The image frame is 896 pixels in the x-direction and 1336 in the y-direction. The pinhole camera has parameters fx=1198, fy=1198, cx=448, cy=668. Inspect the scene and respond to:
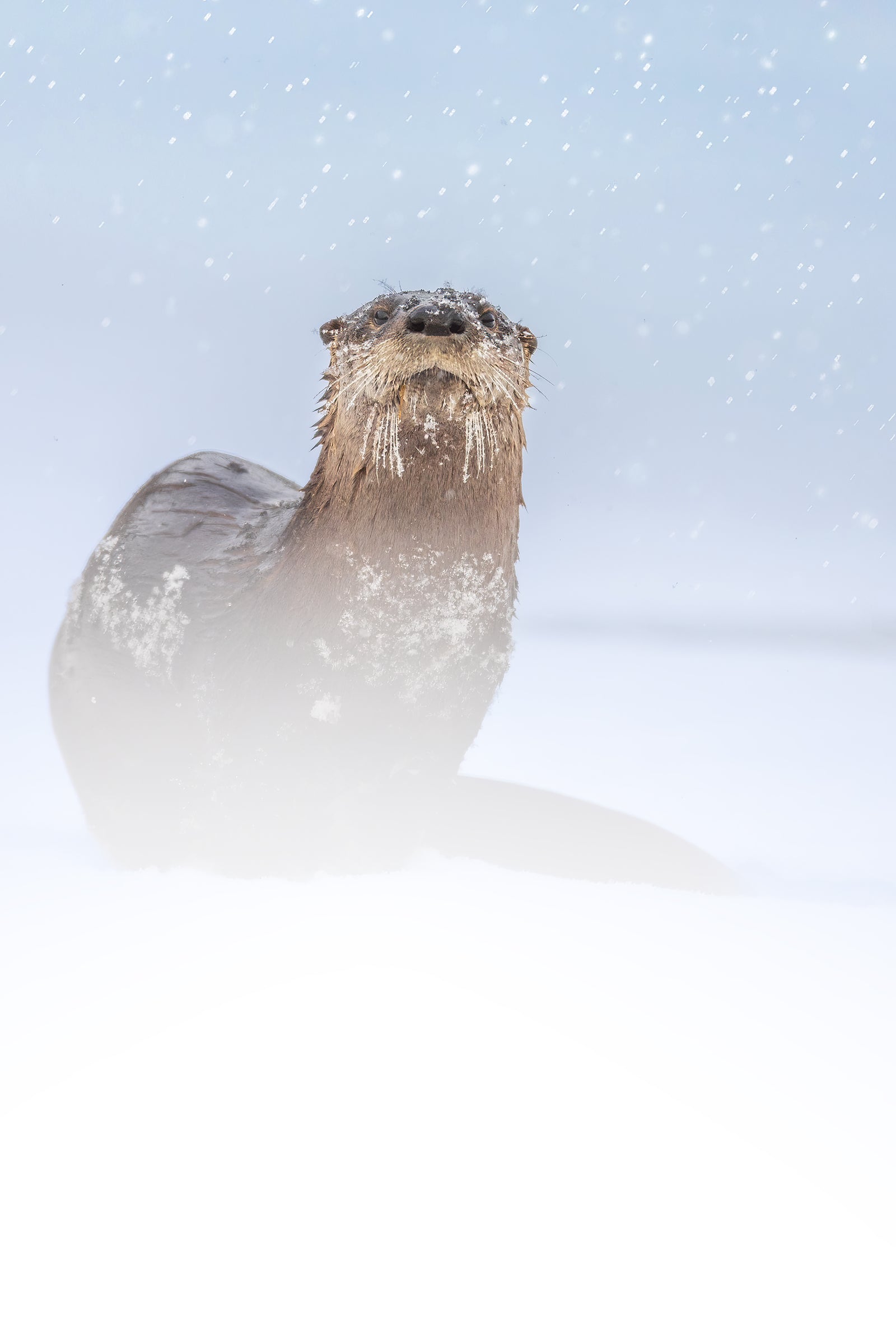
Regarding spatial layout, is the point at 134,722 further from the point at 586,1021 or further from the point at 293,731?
the point at 586,1021

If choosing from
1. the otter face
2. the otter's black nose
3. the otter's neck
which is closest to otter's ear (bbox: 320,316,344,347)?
the otter face

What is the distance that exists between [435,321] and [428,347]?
52 mm

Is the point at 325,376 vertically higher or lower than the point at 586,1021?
higher

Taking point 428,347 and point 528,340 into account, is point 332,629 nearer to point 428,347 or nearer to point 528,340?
point 428,347

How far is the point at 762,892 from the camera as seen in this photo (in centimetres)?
315

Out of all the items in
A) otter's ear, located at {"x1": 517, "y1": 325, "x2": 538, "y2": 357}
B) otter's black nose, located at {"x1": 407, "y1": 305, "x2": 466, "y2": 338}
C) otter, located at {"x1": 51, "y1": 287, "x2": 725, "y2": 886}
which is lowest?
otter, located at {"x1": 51, "y1": 287, "x2": 725, "y2": 886}

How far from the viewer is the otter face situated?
2309mm

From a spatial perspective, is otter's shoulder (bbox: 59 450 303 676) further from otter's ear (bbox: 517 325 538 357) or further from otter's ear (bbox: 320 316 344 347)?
otter's ear (bbox: 517 325 538 357)

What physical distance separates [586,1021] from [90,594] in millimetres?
1664

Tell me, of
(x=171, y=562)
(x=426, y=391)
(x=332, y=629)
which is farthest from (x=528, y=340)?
(x=171, y=562)

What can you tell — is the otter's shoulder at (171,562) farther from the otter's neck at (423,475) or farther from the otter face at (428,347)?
the otter face at (428,347)

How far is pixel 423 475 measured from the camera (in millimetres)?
2451

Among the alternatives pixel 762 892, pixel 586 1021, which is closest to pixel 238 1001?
pixel 586 1021

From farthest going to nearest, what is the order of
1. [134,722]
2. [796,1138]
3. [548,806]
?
[548,806]
[134,722]
[796,1138]
